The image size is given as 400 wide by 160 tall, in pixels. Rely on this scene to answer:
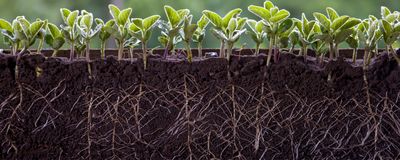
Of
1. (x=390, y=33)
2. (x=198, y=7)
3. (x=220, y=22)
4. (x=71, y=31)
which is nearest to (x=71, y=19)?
(x=71, y=31)

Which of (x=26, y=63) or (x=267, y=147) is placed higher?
(x=26, y=63)

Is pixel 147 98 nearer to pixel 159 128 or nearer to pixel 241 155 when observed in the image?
pixel 159 128

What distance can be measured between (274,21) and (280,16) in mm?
15

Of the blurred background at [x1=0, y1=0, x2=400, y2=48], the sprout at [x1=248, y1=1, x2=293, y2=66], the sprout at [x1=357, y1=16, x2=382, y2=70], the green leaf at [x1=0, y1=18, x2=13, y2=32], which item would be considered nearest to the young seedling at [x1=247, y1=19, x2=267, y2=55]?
the sprout at [x1=248, y1=1, x2=293, y2=66]

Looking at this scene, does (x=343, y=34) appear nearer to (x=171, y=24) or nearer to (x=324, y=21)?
(x=324, y=21)

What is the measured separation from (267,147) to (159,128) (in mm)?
169

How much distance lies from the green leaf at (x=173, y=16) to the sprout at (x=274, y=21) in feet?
0.37

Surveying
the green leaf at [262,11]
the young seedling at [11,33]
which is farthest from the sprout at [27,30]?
the green leaf at [262,11]

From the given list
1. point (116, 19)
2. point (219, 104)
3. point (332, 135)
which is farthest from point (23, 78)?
point (332, 135)

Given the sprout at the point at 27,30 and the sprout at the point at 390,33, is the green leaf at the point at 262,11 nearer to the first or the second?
the sprout at the point at 390,33

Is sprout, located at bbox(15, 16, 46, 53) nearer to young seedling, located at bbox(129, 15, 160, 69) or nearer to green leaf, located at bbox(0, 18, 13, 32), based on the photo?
green leaf, located at bbox(0, 18, 13, 32)

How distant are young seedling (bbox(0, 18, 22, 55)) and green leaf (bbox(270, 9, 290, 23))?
0.39m

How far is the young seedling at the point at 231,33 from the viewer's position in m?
0.76

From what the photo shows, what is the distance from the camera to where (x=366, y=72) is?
0.75 metres
